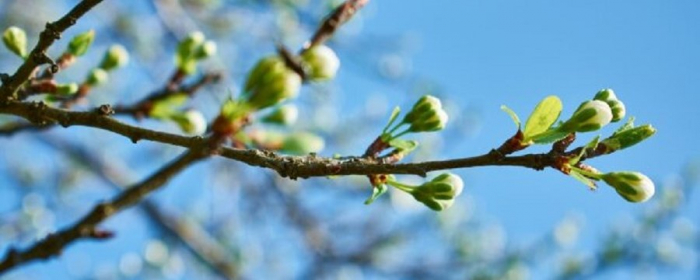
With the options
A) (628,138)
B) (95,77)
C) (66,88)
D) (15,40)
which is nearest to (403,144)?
(628,138)

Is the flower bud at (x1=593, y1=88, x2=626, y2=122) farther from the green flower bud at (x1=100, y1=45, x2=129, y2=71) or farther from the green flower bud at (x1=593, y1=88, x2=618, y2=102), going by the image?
the green flower bud at (x1=100, y1=45, x2=129, y2=71)

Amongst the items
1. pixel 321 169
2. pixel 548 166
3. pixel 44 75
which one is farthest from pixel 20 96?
pixel 548 166

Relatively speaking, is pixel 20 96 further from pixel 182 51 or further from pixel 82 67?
pixel 82 67

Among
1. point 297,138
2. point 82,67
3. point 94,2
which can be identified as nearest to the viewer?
point 94,2

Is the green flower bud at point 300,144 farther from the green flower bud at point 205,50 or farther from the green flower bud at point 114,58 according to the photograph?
the green flower bud at point 114,58

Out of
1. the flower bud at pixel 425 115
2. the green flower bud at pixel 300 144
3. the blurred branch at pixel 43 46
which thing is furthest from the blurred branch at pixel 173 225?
the blurred branch at pixel 43 46

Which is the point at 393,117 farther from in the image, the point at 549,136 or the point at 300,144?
the point at 300,144

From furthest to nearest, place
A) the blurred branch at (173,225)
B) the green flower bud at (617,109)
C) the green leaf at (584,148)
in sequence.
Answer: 1. the blurred branch at (173,225)
2. the green flower bud at (617,109)
3. the green leaf at (584,148)
